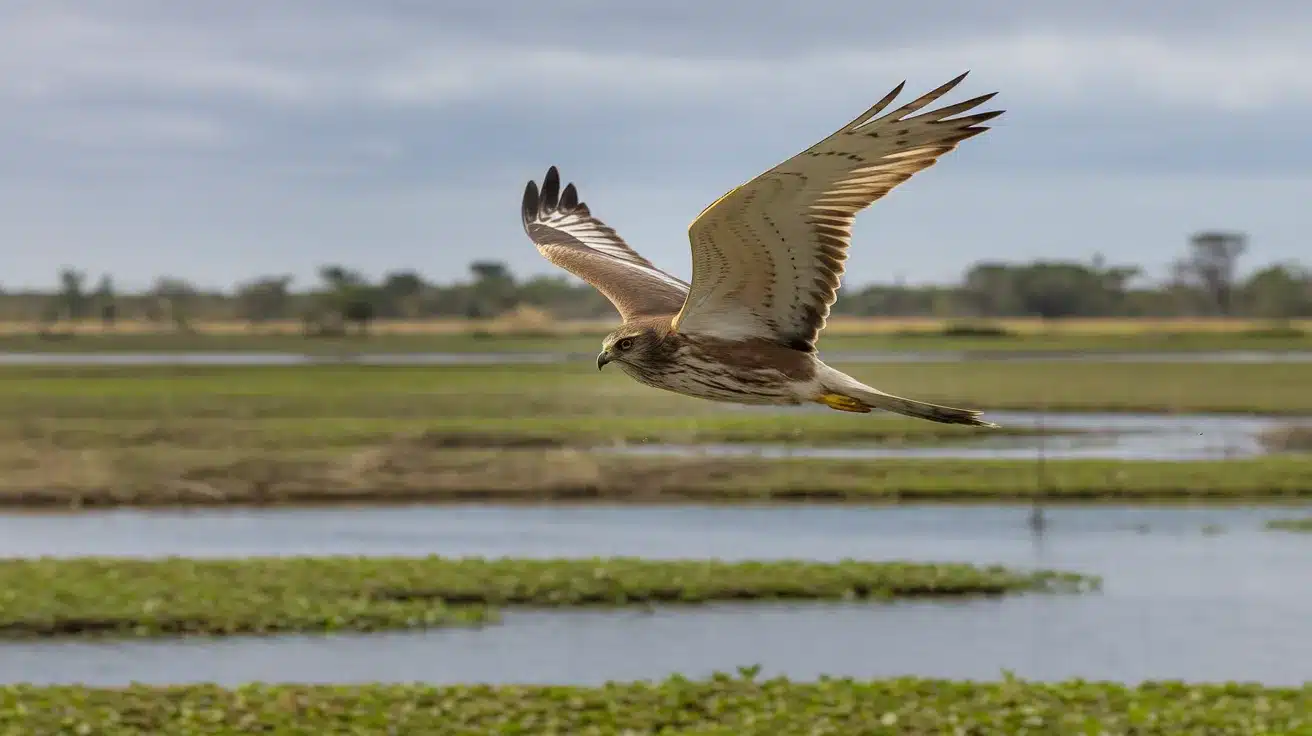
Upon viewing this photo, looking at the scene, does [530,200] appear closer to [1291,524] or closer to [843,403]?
[843,403]

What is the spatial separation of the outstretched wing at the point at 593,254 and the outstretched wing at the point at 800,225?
0.91 metres

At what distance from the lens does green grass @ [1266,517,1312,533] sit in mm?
31225

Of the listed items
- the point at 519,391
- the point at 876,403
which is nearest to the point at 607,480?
the point at 876,403

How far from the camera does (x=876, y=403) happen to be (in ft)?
21.3

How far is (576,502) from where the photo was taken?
3625 cm

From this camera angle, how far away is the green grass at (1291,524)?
31225 millimetres

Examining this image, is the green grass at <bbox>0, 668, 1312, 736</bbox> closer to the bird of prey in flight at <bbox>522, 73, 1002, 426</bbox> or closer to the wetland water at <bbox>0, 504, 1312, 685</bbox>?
the wetland water at <bbox>0, 504, 1312, 685</bbox>

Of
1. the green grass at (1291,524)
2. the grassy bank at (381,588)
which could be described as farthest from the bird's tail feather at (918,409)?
the green grass at (1291,524)

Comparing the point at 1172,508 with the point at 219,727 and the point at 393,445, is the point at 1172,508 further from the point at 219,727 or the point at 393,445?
the point at 219,727

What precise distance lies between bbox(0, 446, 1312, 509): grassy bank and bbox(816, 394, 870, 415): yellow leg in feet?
92.8

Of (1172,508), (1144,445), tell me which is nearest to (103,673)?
(1172,508)

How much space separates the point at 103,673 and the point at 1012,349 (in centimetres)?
10158

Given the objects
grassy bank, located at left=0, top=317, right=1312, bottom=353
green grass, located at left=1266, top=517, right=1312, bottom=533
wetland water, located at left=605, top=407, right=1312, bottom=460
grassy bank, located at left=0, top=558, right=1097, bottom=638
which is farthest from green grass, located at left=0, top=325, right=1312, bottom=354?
grassy bank, located at left=0, top=558, right=1097, bottom=638

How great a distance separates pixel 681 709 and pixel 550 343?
4888 inches
